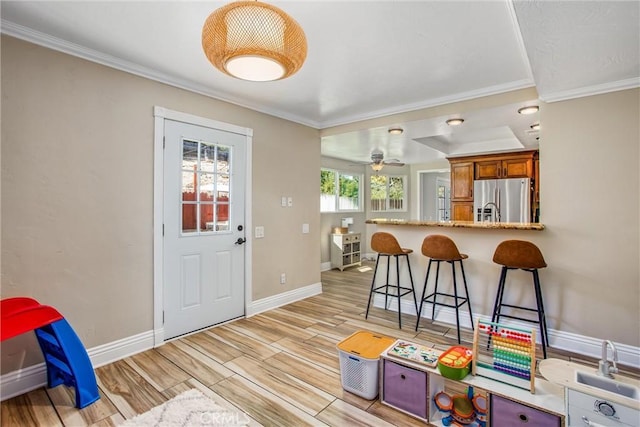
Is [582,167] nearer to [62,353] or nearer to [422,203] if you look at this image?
[62,353]

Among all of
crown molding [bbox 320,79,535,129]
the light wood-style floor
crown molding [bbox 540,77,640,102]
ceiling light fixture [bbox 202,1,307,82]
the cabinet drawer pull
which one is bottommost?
the light wood-style floor

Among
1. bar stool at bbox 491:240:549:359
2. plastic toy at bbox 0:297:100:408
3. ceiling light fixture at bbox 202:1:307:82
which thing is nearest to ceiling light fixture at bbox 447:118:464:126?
bar stool at bbox 491:240:549:359

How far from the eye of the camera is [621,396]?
55.1 inches

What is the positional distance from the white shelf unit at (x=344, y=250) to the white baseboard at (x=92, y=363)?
161 inches

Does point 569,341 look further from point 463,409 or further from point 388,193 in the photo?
point 388,193

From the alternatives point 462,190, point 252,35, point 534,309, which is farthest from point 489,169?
point 252,35

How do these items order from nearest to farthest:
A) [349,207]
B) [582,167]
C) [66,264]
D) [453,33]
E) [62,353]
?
[62,353], [453,33], [66,264], [582,167], [349,207]

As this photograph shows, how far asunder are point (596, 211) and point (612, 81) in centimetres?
108

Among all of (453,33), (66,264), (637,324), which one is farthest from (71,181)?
(637,324)

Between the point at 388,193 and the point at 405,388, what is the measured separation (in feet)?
20.7

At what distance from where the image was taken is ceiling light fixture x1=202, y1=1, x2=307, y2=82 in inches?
57.2

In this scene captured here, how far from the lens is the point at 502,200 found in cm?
546

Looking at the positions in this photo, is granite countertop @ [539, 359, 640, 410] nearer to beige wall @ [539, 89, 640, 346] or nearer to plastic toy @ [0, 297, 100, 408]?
beige wall @ [539, 89, 640, 346]

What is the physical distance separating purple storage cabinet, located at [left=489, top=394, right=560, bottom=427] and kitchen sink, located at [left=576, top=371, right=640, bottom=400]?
0.77 ft
